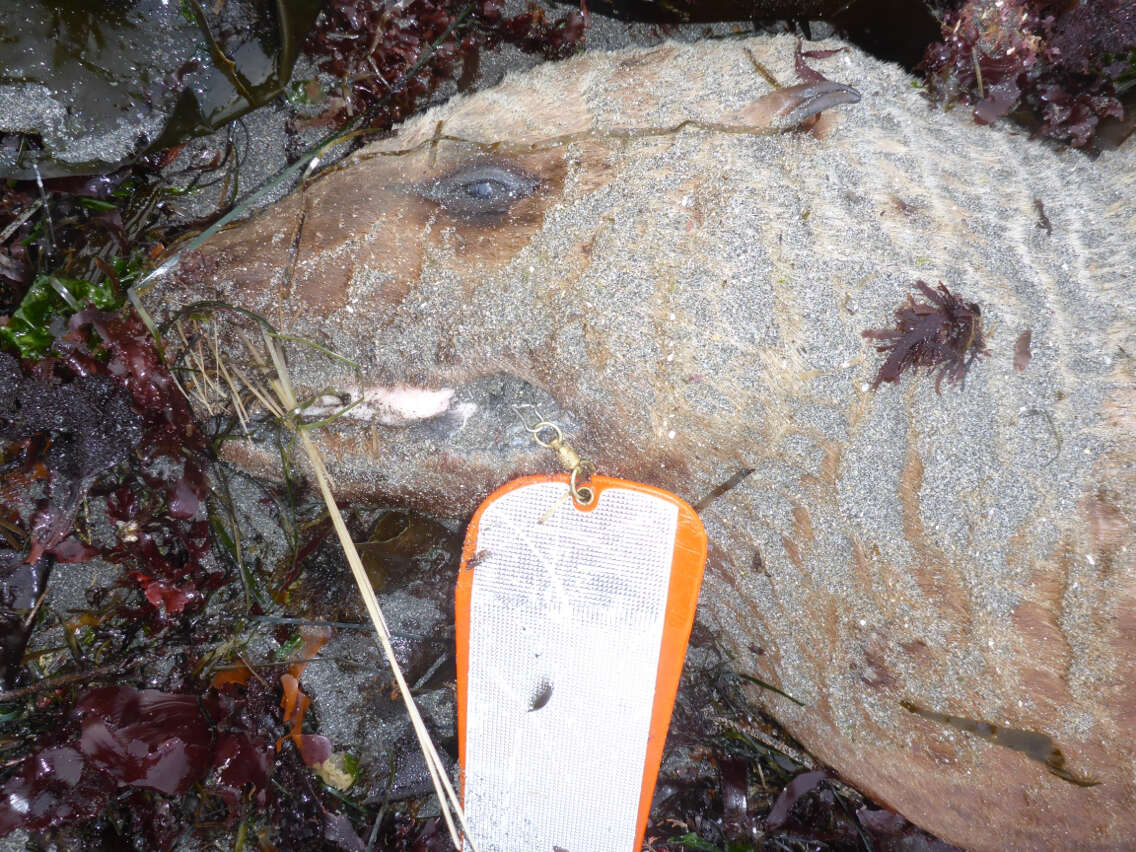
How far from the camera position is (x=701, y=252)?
230 centimetres

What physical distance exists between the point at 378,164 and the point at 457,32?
115 cm

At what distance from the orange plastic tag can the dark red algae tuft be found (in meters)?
0.86

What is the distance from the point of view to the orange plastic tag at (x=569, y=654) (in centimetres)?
253

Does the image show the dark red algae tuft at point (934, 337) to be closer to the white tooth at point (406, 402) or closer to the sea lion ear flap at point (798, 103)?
the sea lion ear flap at point (798, 103)

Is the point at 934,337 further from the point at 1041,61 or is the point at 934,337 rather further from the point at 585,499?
the point at 1041,61

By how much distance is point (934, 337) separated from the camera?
7.21 feet

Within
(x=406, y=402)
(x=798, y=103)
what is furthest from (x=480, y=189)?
(x=798, y=103)

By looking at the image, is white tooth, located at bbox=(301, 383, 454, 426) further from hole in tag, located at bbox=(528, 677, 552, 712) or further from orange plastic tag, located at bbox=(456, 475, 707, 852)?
hole in tag, located at bbox=(528, 677, 552, 712)

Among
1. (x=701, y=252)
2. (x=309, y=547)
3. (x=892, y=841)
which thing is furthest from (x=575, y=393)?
(x=892, y=841)

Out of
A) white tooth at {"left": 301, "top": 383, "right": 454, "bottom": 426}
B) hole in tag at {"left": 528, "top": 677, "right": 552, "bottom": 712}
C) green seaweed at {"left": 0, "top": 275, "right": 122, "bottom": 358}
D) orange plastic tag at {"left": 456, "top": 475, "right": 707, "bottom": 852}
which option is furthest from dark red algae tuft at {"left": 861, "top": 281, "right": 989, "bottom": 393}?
green seaweed at {"left": 0, "top": 275, "right": 122, "bottom": 358}

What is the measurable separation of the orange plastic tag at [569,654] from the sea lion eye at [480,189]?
980 mm

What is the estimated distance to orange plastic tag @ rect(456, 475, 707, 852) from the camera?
2527 millimetres

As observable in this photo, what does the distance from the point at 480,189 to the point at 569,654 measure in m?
1.76

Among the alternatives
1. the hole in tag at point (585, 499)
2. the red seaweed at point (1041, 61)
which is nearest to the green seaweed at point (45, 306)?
the hole in tag at point (585, 499)
